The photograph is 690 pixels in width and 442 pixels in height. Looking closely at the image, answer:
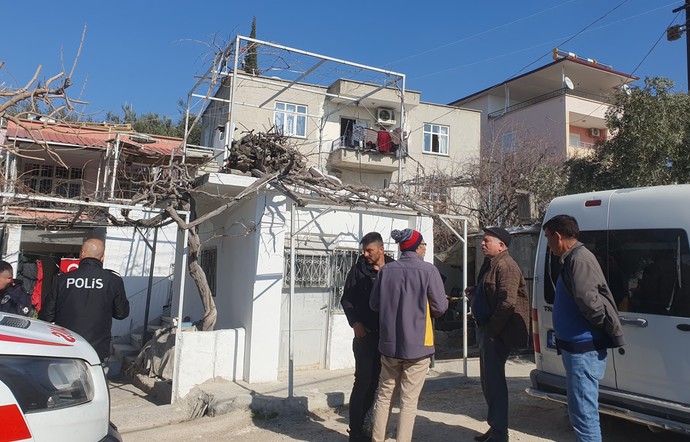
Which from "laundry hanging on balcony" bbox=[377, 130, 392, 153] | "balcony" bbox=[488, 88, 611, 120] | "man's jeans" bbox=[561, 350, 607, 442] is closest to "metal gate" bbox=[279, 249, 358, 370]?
A: "man's jeans" bbox=[561, 350, 607, 442]

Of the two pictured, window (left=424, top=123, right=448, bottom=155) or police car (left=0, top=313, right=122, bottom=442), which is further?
window (left=424, top=123, right=448, bottom=155)

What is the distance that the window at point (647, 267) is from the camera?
4098 millimetres

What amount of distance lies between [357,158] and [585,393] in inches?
820

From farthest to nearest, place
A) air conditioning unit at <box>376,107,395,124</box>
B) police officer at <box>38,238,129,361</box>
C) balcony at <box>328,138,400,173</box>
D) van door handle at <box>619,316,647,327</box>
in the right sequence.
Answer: air conditioning unit at <box>376,107,395,124</box>, balcony at <box>328,138,400,173</box>, police officer at <box>38,238,129,361</box>, van door handle at <box>619,316,647,327</box>

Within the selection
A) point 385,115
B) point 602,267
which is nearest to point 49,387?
point 602,267

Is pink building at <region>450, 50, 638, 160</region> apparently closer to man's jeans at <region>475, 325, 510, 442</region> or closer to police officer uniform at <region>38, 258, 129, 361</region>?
man's jeans at <region>475, 325, 510, 442</region>

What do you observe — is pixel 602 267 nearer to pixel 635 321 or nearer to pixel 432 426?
pixel 635 321

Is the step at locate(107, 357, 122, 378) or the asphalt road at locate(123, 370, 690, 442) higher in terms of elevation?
the asphalt road at locate(123, 370, 690, 442)

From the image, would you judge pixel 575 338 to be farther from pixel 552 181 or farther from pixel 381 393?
pixel 552 181

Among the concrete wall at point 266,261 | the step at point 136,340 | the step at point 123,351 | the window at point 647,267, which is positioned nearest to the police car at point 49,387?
the concrete wall at point 266,261

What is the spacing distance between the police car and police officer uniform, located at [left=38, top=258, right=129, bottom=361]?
1678 millimetres

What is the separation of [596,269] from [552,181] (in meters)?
10.8

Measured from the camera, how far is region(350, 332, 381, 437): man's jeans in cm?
458

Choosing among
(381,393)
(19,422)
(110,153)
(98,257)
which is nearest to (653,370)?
(381,393)
